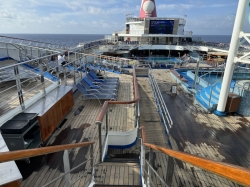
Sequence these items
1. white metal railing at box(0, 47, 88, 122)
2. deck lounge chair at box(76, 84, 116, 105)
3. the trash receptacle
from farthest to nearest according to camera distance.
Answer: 1. the trash receptacle
2. deck lounge chair at box(76, 84, 116, 105)
3. white metal railing at box(0, 47, 88, 122)

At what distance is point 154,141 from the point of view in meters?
4.44

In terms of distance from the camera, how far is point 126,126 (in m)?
4.18

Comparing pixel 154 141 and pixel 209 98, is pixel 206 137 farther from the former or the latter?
pixel 209 98

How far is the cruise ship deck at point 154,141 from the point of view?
2896 millimetres

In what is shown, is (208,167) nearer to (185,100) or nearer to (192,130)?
(192,130)

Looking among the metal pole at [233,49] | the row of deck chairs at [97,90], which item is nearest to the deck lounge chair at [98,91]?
the row of deck chairs at [97,90]

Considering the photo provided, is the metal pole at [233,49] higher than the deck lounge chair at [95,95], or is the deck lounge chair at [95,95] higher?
the metal pole at [233,49]

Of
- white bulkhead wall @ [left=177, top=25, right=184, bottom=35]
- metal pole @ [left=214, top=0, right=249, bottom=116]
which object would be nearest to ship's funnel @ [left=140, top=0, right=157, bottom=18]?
white bulkhead wall @ [left=177, top=25, right=184, bottom=35]

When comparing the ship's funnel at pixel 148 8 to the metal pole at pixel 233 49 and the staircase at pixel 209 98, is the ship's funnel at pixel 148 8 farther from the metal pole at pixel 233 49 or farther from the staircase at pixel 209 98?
the metal pole at pixel 233 49

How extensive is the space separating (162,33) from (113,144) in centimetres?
3000

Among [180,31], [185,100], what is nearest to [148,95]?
[185,100]

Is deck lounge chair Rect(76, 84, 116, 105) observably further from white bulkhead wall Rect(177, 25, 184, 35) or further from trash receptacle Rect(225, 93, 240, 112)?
white bulkhead wall Rect(177, 25, 184, 35)

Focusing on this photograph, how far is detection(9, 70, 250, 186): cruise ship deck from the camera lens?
2.90 meters

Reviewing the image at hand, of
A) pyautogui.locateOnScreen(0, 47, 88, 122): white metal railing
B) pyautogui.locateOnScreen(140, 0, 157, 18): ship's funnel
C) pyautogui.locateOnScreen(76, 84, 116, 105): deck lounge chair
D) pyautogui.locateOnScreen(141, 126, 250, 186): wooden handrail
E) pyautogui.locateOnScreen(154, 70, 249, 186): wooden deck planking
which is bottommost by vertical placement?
pyautogui.locateOnScreen(154, 70, 249, 186): wooden deck planking
